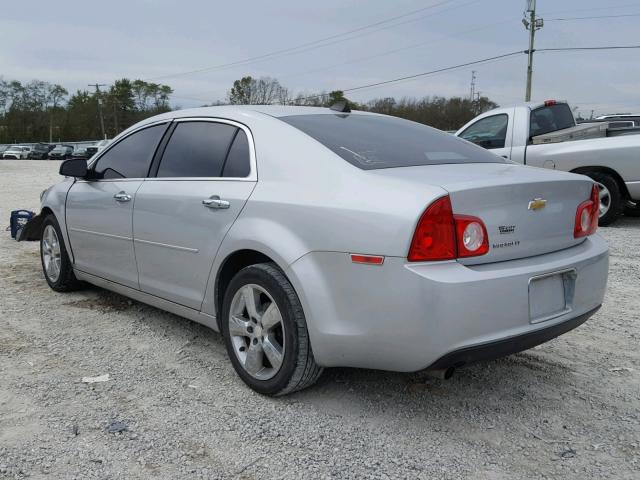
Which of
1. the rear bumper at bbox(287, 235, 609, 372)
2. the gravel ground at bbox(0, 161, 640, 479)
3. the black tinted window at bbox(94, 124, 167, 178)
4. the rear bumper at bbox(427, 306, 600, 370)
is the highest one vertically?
the black tinted window at bbox(94, 124, 167, 178)

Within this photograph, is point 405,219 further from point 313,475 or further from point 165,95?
point 165,95

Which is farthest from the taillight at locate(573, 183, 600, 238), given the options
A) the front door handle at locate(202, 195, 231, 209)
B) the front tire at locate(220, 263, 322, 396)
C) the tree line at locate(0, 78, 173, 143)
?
the tree line at locate(0, 78, 173, 143)

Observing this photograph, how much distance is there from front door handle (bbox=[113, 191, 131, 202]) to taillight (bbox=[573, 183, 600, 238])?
Result: 2.77 m

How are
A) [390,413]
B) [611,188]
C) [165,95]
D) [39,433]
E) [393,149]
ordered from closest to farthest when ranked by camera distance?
1. [39,433]
2. [390,413]
3. [393,149]
4. [611,188]
5. [165,95]

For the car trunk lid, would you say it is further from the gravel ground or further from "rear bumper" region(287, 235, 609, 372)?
the gravel ground

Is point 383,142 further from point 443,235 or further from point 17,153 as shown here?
point 17,153

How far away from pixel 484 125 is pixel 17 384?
772 centimetres

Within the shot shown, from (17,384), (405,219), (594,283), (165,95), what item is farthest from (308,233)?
(165,95)

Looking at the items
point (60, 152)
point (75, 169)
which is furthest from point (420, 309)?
point (60, 152)

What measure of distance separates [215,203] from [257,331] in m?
0.75

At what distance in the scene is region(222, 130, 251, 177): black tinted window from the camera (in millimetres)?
3385

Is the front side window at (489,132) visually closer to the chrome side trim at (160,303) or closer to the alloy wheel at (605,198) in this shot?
the alloy wheel at (605,198)

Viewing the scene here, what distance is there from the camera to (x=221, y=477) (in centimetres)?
Result: 249

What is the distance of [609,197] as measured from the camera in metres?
8.48
